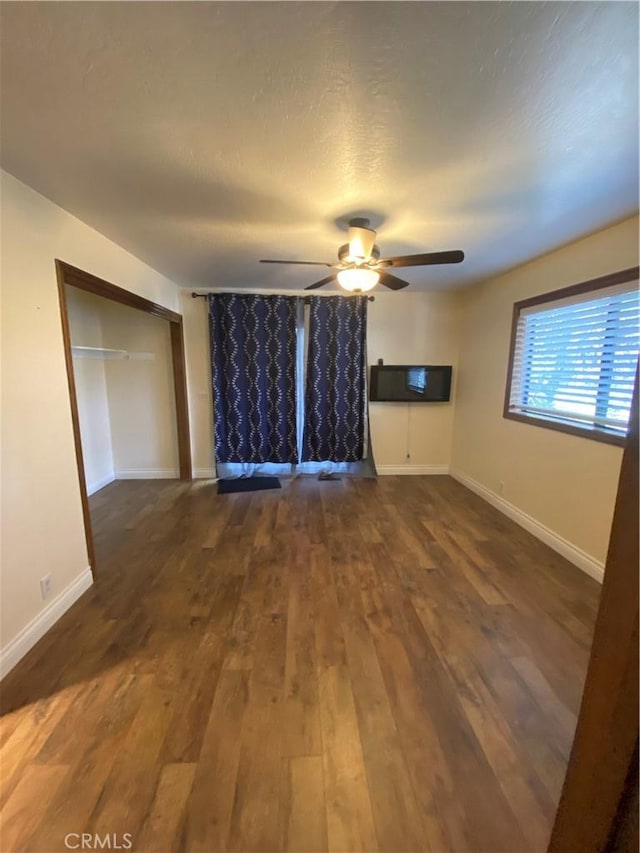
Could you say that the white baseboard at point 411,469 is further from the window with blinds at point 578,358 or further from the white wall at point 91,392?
the white wall at point 91,392

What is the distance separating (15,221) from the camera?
70.4 inches

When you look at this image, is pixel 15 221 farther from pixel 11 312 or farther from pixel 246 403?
pixel 246 403

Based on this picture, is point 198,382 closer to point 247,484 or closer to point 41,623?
point 247,484

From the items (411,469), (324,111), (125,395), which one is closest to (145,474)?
(125,395)

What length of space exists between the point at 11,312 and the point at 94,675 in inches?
72.4

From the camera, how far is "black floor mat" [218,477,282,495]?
423 cm

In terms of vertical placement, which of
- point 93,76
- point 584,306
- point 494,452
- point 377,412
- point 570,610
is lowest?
point 570,610

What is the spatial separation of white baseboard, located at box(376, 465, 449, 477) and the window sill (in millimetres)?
1548

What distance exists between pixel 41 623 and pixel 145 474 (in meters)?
2.81

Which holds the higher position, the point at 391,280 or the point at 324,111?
the point at 324,111

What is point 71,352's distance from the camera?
2.51 m

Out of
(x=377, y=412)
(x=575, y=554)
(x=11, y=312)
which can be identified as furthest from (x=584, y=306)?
(x=11, y=312)

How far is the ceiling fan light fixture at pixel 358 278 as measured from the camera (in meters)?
2.49

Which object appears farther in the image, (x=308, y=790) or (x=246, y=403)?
(x=246, y=403)
